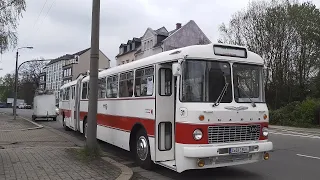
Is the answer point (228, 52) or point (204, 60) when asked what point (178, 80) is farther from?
point (228, 52)

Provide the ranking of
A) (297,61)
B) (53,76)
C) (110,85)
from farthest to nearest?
(53,76) → (297,61) → (110,85)

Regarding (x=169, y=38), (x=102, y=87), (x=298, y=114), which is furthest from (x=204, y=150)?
(x=169, y=38)

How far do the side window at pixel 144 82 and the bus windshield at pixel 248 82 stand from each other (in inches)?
82.4

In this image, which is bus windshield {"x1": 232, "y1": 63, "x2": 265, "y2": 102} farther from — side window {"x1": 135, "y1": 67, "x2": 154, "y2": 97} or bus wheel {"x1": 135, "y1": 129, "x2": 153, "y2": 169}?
bus wheel {"x1": 135, "y1": 129, "x2": 153, "y2": 169}

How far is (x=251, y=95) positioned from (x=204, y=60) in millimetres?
1470

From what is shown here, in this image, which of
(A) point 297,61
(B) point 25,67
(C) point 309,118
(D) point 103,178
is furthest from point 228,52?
(B) point 25,67

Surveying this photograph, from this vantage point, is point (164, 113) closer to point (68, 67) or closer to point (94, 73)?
point (94, 73)

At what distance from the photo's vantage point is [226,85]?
7.84 meters

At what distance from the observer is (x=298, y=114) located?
27781 mm

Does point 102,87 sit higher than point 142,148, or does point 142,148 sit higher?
point 102,87

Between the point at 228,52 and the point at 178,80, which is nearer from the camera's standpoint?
the point at 178,80

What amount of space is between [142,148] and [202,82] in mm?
2684

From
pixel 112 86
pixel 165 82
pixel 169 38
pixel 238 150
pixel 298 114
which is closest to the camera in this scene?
pixel 238 150

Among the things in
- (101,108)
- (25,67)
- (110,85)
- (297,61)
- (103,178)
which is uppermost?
(25,67)
